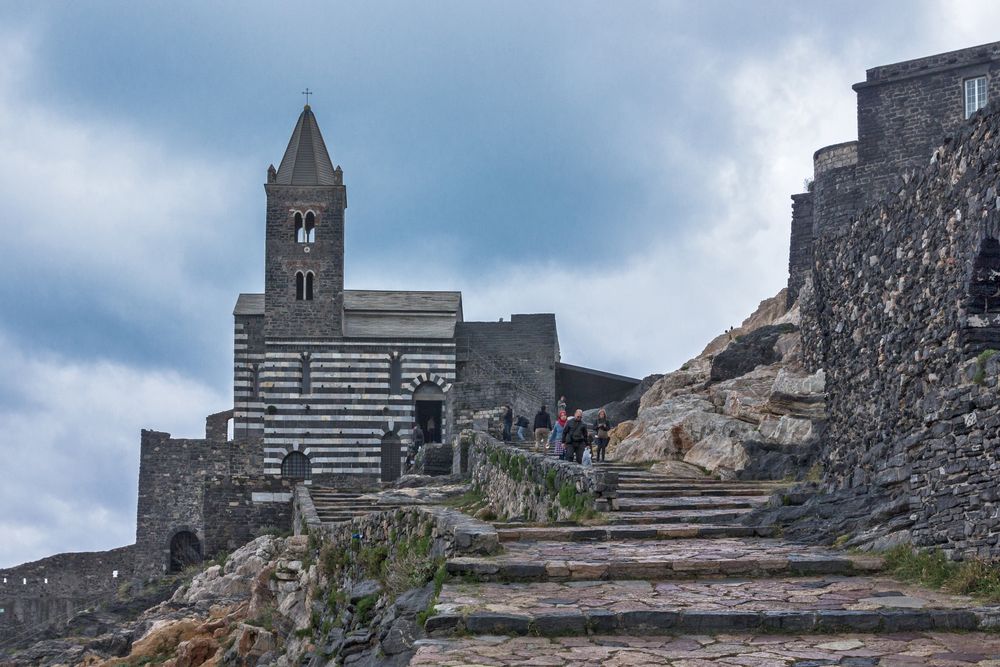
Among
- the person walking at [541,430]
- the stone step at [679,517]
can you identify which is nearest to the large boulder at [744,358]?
the person walking at [541,430]

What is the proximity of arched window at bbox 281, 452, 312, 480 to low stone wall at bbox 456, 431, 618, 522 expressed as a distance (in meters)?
14.5

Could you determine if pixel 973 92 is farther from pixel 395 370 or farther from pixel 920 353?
pixel 920 353

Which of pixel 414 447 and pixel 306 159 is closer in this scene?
pixel 414 447

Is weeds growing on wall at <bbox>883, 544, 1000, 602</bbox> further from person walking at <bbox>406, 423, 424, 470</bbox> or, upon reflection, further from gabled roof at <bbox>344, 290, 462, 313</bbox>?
gabled roof at <bbox>344, 290, 462, 313</bbox>

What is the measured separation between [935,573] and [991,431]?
1.18 meters

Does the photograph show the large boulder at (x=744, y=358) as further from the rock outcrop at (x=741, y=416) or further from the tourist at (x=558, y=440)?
the tourist at (x=558, y=440)

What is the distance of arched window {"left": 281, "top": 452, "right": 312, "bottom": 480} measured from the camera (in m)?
41.4

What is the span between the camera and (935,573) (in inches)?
384

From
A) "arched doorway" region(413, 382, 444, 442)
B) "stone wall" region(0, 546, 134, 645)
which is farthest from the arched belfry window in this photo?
"stone wall" region(0, 546, 134, 645)

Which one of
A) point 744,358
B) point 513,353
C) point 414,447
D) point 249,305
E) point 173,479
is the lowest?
point 173,479

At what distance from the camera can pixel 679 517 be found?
45.9 ft

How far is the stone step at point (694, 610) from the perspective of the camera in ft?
27.4

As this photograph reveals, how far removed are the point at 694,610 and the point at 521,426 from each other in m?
26.6

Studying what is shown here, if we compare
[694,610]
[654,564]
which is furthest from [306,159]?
[694,610]
